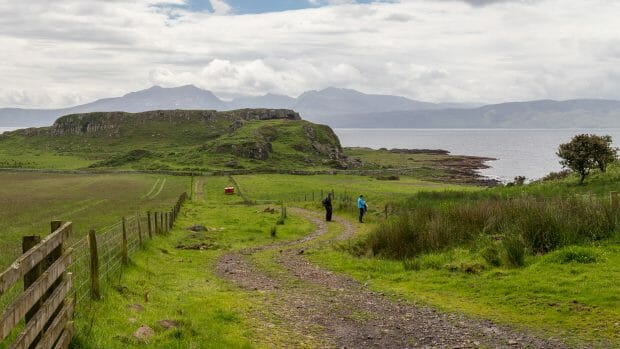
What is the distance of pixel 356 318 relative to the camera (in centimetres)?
1409

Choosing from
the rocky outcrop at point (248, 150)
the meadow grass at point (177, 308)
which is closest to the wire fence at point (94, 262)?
the meadow grass at point (177, 308)

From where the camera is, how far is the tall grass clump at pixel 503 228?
60.7ft

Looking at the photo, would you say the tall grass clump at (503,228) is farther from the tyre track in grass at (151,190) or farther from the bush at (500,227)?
the tyre track in grass at (151,190)

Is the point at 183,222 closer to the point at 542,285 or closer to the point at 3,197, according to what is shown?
the point at 542,285

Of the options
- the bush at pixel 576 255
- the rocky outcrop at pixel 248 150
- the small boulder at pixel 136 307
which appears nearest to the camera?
the small boulder at pixel 136 307

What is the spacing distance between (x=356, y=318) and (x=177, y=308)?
4.60 metres

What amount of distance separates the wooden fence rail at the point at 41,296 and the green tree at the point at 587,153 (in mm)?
46336

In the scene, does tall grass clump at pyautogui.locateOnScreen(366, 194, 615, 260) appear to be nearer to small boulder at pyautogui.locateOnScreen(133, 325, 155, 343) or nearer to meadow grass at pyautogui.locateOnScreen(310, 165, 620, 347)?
meadow grass at pyautogui.locateOnScreen(310, 165, 620, 347)

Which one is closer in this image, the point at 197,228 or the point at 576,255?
the point at 576,255

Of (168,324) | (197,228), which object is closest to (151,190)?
(197,228)

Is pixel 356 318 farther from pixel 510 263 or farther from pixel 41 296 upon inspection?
pixel 41 296

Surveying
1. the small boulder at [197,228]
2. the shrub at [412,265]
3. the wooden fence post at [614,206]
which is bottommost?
the small boulder at [197,228]

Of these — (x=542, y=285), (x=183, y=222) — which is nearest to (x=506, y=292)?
(x=542, y=285)

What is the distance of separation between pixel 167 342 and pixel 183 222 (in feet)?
96.0
